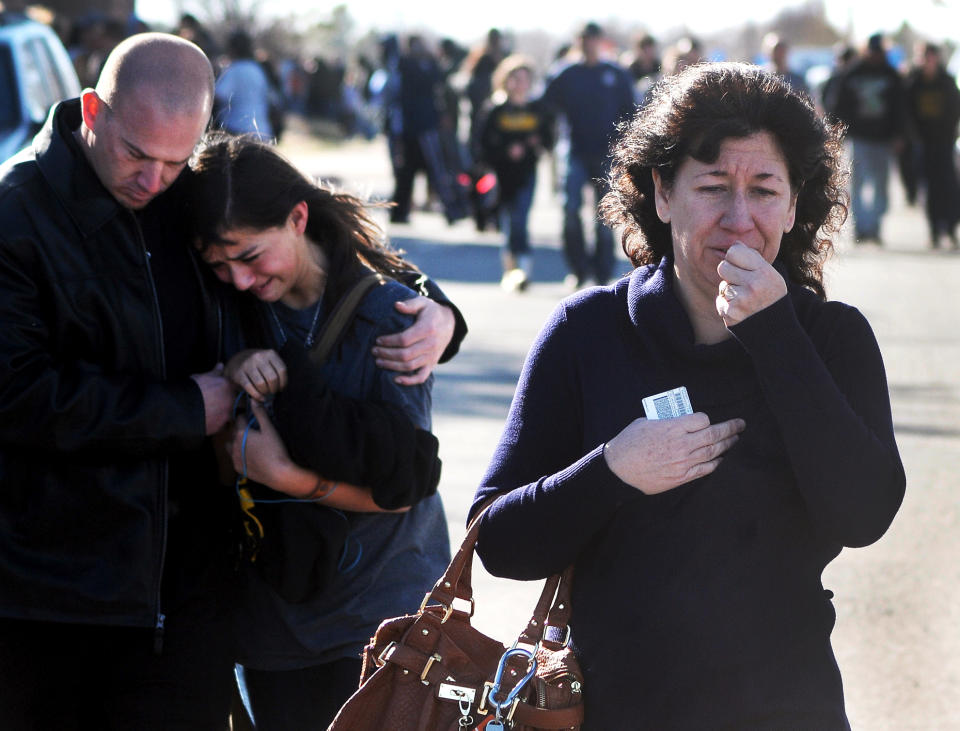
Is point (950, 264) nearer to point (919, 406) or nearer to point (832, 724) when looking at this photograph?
point (919, 406)

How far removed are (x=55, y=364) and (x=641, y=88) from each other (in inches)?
527

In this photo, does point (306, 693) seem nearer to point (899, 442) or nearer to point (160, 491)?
point (160, 491)

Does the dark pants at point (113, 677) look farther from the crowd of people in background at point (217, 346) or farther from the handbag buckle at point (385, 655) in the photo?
the handbag buckle at point (385, 655)

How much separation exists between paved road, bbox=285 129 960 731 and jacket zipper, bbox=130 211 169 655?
86 centimetres

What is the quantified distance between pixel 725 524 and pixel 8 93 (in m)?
8.88

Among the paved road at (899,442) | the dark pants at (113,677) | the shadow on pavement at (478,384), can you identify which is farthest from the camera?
the shadow on pavement at (478,384)

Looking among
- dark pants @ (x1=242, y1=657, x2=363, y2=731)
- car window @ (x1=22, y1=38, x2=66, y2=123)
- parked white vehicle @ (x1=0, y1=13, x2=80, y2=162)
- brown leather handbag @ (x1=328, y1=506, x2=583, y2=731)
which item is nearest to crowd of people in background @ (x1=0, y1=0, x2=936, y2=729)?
dark pants @ (x1=242, y1=657, x2=363, y2=731)

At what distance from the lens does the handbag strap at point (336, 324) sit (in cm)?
318

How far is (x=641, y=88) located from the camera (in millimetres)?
15719

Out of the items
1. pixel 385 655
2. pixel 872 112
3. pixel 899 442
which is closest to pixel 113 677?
pixel 385 655

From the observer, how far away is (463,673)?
96.8 inches

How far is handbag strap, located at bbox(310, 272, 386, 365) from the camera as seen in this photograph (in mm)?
3184

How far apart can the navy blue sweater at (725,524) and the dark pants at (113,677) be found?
0.90 meters

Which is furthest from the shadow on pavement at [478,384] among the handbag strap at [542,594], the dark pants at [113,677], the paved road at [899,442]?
the handbag strap at [542,594]
